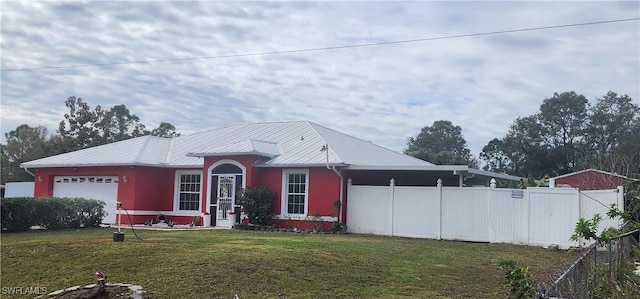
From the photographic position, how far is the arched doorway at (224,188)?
72.6 ft

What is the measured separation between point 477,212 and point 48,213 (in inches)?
557

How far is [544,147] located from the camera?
1898 inches

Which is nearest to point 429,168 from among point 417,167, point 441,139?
point 417,167

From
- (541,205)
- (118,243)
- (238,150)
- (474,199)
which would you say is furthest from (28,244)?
(541,205)

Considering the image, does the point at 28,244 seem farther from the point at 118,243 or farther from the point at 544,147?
the point at 544,147

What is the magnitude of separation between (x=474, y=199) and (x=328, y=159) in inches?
213

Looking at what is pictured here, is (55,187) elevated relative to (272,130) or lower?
lower

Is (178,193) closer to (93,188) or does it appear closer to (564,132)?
(93,188)

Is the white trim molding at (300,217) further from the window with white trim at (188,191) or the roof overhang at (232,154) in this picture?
the window with white trim at (188,191)

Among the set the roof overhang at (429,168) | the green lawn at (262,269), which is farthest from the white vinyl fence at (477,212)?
the green lawn at (262,269)

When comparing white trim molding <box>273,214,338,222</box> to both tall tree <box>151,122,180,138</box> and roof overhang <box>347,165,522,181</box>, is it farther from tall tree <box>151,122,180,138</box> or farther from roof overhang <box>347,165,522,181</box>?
tall tree <box>151,122,180,138</box>

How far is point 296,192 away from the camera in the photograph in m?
21.5

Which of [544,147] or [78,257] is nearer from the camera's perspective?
[78,257]

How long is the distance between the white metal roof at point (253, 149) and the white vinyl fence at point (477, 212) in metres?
1.77
